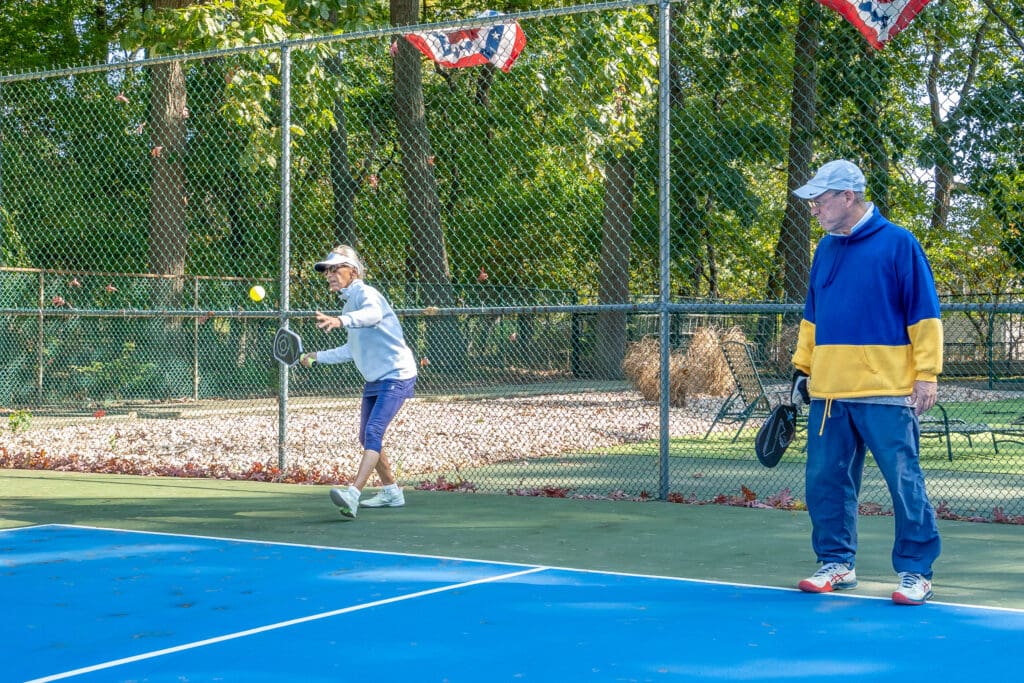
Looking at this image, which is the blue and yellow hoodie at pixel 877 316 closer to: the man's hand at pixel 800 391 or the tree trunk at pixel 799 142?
the man's hand at pixel 800 391

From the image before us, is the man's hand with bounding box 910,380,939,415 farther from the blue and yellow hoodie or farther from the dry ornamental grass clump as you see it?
the dry ornamental grass clump

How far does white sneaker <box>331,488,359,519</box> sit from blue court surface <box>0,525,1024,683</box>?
4.39 feet

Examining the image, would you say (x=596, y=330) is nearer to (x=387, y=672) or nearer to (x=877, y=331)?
(x=877, y=331)

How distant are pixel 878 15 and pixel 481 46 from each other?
3.34 m

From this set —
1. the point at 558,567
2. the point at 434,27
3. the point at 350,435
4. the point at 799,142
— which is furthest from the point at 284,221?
the point at 799,142

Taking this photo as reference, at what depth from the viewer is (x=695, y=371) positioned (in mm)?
18641

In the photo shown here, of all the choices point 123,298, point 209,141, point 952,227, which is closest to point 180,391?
point 123,298

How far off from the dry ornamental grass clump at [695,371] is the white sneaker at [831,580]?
39.9ft

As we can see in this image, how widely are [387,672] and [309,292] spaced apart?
18.6 meters

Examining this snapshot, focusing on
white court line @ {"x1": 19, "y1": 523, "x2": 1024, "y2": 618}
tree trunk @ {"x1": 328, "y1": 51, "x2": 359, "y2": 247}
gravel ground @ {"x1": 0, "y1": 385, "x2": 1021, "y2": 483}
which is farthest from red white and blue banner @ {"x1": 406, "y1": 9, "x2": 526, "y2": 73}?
tree trunk @ {"x1": 328, "y1": 51, "x2": 359, "y2": 247}

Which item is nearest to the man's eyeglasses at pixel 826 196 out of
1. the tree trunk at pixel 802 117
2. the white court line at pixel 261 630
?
the white court line at pixel 261 630

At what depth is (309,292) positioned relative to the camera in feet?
74.8

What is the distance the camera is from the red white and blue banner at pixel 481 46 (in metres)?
10.4

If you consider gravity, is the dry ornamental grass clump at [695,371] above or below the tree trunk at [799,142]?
below
